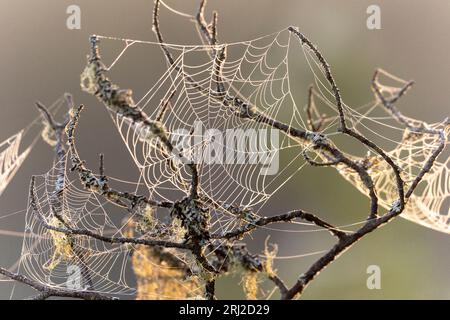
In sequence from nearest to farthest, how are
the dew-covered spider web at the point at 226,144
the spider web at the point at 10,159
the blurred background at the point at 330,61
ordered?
the dew-covered spider web at the point at 226,144 < the spider web at the point at 10,159 < the blurred background at the point at 330,61

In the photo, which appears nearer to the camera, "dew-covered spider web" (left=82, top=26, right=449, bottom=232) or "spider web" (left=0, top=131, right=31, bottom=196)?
"dew-covered spider web" (left=82, top=26, right=449, bottom=232)

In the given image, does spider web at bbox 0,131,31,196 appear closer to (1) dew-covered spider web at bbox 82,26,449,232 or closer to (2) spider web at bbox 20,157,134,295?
(2) spider web at bbox 20,157,134,295

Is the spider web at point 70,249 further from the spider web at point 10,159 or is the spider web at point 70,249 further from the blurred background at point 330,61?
the blurred background at point 330,61

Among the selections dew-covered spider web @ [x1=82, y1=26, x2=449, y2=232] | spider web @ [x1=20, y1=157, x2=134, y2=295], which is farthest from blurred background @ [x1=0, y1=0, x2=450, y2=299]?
spider web @ [x1=20, y1=157, x2=134, y2=295]

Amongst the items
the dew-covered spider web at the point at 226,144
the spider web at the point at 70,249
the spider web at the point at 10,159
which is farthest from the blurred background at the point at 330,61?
the spider web at the point at 70,249

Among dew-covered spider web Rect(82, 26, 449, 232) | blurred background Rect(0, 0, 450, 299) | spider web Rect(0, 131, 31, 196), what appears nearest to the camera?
dew-covered spider web Rect(82, 26, 449, 232)

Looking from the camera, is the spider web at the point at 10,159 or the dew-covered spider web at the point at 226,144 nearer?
the dew-covered spider web at the point at 226,144

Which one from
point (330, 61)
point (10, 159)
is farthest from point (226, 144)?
point (330, 61)

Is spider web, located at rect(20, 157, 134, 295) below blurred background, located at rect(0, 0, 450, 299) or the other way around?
below

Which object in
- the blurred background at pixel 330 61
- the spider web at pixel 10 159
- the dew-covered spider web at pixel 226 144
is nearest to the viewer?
the dew-covered spider web at pixel 226 144

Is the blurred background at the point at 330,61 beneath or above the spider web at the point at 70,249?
above
